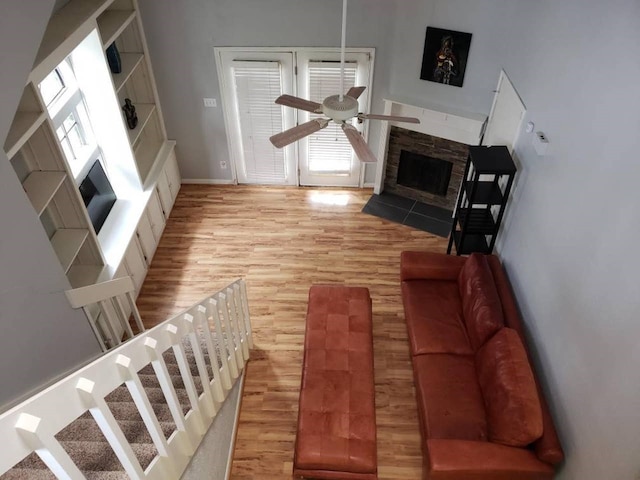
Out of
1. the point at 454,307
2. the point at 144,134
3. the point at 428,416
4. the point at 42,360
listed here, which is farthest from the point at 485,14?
the point at 42,360

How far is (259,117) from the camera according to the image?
21.4 ft

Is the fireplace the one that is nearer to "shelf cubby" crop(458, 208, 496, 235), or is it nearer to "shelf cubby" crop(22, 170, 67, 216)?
"shelf cubby" crop(458, 208, 496, 235)

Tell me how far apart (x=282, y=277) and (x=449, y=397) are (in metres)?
2.48

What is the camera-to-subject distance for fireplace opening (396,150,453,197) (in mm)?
6461

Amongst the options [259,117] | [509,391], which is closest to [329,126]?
[259,117]

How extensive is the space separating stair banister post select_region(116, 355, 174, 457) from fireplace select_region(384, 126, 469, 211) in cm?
497

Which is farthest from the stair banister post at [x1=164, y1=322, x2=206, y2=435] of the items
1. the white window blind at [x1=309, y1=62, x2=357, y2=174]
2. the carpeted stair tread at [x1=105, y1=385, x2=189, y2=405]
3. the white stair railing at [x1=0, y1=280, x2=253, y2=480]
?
the white window blind at [x1=309, y1=62, x2=357, y2=174]

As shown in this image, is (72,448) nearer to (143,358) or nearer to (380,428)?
(143,358)

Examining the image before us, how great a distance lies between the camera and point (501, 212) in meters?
4.93

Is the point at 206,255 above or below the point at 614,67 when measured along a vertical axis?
below

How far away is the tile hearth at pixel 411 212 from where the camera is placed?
6.49 metres

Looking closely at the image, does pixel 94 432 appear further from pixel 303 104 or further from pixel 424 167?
pixel 424 167

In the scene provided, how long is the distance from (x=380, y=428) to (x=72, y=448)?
2.75 metres

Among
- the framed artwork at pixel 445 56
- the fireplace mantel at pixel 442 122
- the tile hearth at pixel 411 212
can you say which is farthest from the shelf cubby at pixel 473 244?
the framed artwork at pixel 445 56
